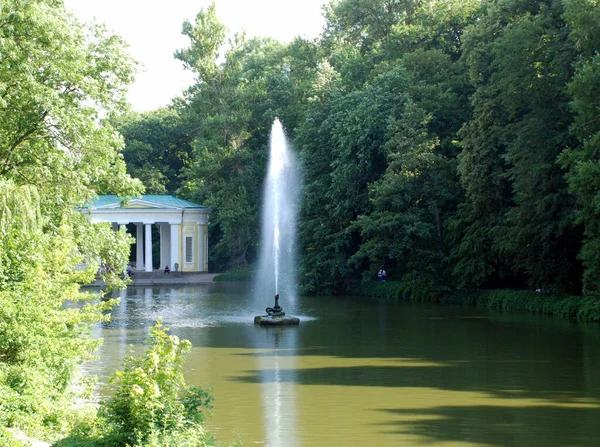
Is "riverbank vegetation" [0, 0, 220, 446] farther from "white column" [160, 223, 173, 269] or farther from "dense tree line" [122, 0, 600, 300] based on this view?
"white column" [160, 223, 173, 269]

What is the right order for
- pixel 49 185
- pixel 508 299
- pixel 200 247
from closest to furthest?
pixel 49 185, pixel 508 299, pixel 200 247

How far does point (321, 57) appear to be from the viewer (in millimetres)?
73500

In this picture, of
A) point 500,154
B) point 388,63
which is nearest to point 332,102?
point 388,63

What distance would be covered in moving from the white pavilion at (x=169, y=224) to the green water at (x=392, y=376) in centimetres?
3380

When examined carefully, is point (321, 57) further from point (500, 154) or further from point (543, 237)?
point (543, 237)

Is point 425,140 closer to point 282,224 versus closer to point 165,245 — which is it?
point 282,224

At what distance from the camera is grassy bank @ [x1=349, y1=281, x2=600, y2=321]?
3628 cm

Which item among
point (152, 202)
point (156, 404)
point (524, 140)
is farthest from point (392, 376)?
point (152, 202)

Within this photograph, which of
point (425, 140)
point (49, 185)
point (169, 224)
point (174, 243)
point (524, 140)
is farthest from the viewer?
point (169, 224)

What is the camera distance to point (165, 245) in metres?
78.8

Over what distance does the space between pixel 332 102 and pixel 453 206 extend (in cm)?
1223

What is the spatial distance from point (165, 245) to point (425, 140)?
3732cm

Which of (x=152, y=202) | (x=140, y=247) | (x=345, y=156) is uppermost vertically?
(x=345, y=156)

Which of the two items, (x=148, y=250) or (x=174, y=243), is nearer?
(x=148, y=250)
